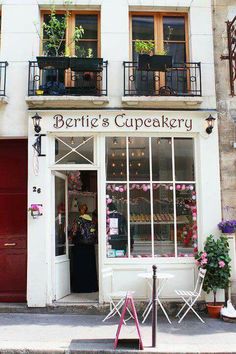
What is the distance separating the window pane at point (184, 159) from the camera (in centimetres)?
918

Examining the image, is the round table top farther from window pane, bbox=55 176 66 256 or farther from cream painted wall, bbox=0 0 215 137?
cream painted wall, bbox=0 0 215 137

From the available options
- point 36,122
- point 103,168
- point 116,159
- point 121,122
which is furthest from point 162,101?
point 36,122

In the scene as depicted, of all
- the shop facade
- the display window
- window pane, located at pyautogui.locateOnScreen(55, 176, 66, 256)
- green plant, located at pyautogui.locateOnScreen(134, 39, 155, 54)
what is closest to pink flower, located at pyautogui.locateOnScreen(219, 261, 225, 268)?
the shop facade

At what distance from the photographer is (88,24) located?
9.66m

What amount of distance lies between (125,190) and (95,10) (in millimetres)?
4149

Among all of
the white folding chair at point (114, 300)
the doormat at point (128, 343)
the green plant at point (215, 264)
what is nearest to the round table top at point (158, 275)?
the white folding chair at point (114, 300)

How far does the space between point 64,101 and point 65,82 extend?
2.02 feet

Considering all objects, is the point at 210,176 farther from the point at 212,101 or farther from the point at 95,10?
the point at 95,10

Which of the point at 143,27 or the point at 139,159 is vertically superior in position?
the point at 143,27

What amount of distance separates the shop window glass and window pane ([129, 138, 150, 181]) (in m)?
0.87

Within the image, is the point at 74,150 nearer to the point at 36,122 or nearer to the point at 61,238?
the point at 36,122

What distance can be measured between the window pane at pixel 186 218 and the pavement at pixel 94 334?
143 cm

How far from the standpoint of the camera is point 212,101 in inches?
363

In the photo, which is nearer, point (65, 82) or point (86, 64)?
point (86, 64)
